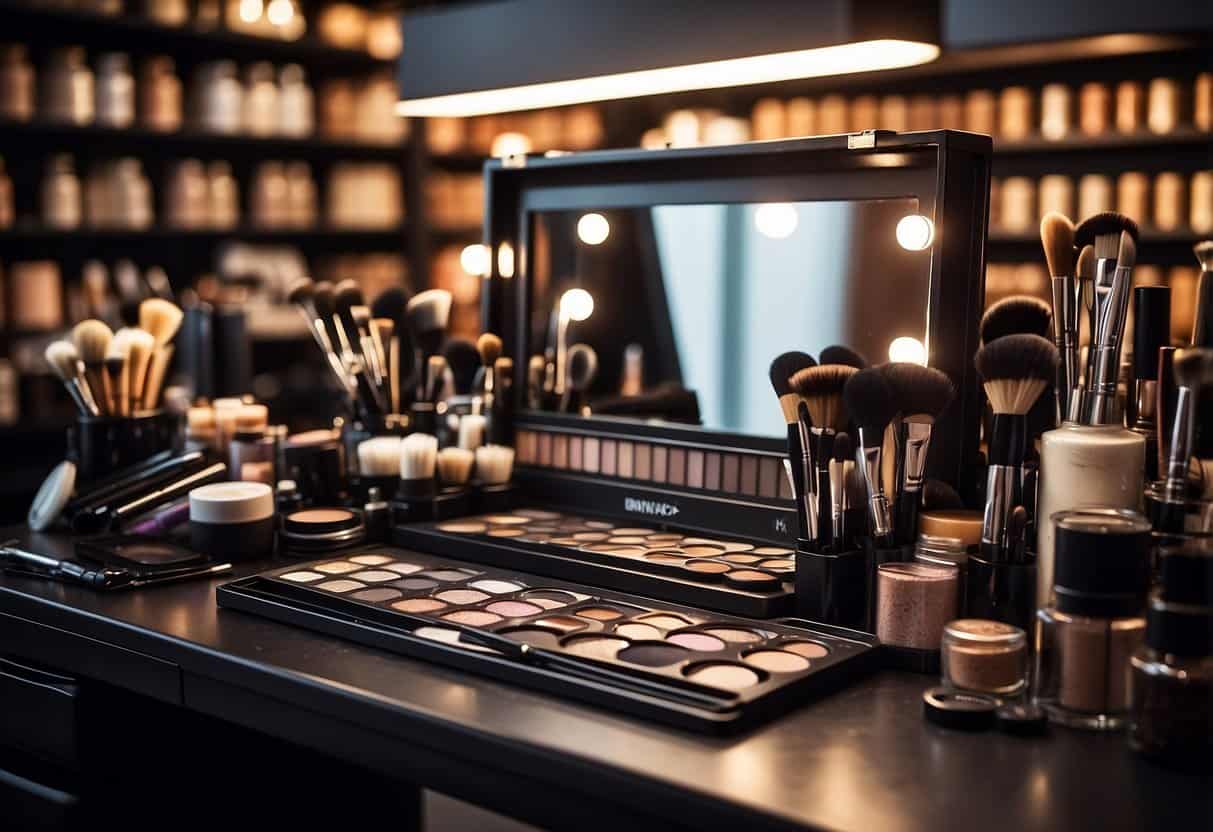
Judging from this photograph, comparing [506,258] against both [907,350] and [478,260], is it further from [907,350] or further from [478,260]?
[907,350]

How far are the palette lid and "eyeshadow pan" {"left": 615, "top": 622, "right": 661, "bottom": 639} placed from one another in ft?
1.81

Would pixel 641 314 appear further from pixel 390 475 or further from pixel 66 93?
pixel 66 93

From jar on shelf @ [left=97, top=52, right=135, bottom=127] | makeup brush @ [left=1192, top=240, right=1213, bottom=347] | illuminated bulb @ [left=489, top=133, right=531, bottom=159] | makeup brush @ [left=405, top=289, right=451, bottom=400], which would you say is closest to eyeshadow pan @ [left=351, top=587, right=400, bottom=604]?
makeup brush @ [left=405, top=289, right=451, bottom=400]

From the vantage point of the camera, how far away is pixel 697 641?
1.21 m

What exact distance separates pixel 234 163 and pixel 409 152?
0.59 m

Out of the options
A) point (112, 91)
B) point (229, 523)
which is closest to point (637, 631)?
point (229, 523)

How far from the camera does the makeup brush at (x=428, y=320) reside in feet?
5.63

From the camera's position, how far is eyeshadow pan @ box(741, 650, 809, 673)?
1.12m

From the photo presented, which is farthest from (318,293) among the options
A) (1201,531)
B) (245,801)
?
(1201,531)

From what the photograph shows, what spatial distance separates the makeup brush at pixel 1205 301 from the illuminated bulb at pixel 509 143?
3.38 meters

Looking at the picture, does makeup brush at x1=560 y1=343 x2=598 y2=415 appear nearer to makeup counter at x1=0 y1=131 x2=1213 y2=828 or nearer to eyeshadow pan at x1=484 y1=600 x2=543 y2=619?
makeup counter at x1=0 y1=131 x2=1213 y2=828

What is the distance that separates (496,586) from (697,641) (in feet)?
0.89

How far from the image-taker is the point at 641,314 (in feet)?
5.66

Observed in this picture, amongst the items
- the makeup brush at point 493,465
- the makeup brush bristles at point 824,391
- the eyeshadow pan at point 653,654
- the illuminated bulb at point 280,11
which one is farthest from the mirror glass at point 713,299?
the illuminated bulb at point 280,11
